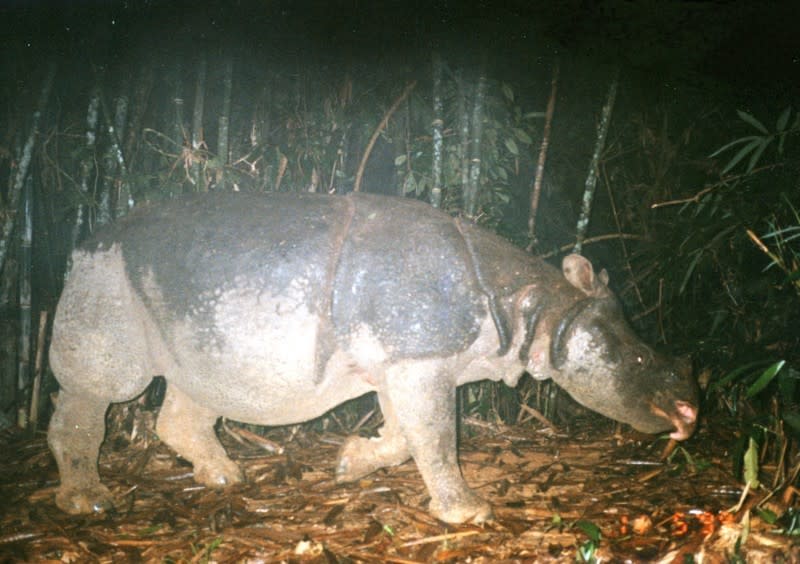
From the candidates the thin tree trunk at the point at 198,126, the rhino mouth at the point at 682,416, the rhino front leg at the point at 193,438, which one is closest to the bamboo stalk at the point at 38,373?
the rhino front leg at the point at 193,438

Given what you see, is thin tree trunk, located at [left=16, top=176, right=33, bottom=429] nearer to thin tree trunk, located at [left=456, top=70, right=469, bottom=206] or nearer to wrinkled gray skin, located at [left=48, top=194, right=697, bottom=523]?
wrinkled gray skin, located at [left=48, top=194, right=697, bottom=523]

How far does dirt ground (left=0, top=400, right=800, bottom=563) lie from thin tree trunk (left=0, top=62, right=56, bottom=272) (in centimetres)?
145

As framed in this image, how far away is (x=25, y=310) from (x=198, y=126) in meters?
1.85

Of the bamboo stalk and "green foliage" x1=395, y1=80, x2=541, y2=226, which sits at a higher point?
"green foliage" x1=395, y1=80, x2=541, y2=226

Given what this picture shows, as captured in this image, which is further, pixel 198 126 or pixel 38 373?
pixel 38 373

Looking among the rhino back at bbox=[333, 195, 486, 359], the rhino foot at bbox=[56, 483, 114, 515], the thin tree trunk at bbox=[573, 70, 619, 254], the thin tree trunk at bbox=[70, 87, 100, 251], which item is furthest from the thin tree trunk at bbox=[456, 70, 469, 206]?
the rhino foot at bbox=[56, 483, 114, 515]

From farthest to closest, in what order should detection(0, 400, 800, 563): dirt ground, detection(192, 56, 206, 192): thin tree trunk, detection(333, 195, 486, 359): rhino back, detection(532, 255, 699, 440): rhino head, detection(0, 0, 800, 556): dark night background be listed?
detection(192, 56, 206, 192): thin tree trunk, detection(0, 0, 800, 556): dark night background, detection(532, 255, 699, 440): rhino head, detection(333, 195, 486, 359): rhino back, detection(0, 400, 800, 563): dirt ground

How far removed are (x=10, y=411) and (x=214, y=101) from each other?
2.83 metres

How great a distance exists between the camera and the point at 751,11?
11.1ft

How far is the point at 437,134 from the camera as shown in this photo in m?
3.86

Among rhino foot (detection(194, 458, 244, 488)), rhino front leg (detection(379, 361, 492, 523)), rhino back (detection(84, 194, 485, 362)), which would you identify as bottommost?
rhino foot (detection(194, 458, 244, 488))

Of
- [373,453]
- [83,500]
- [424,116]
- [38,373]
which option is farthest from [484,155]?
[38,373]

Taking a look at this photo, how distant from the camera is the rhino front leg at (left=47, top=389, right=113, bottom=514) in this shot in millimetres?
3143

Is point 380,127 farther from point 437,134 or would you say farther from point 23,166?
point 23,166
